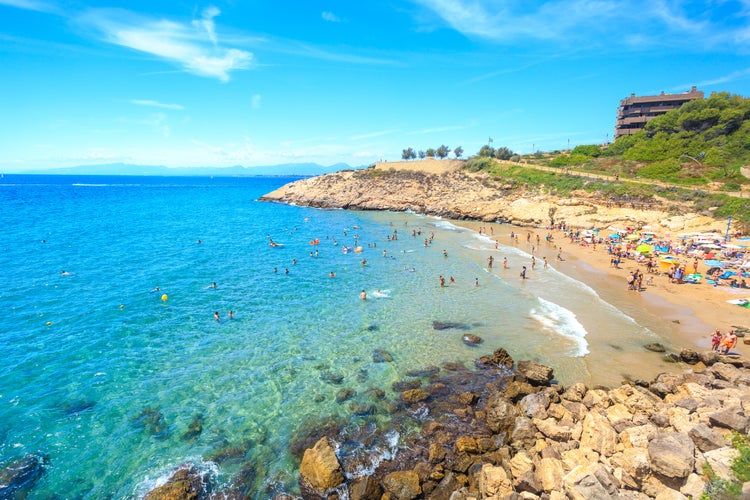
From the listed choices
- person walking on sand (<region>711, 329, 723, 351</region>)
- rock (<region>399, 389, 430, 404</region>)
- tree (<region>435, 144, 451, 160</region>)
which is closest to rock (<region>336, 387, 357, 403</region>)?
rock (<region>399, 389, 430, 404</region>)

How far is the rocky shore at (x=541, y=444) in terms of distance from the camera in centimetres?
905

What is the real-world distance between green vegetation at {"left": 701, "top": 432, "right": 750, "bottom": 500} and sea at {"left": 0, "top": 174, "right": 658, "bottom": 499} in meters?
8.21

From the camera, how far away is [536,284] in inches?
1168

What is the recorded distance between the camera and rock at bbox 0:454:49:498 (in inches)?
432

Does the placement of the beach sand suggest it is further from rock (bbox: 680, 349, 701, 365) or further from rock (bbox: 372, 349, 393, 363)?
rock (bbox: 372, 349, 393, 363)

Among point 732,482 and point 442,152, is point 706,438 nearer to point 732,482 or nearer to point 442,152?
point 732,482

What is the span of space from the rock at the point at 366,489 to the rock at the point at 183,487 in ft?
14.2

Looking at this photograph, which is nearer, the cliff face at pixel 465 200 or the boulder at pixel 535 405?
the boulder at pixel 535 405

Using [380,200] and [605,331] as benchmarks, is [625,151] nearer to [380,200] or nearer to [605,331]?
[380,200]

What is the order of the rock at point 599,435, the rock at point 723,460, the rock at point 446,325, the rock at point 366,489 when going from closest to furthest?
the rock at point 723,460
the rock at point 366,489
the rock at point 599,435
the rock at point 446,325

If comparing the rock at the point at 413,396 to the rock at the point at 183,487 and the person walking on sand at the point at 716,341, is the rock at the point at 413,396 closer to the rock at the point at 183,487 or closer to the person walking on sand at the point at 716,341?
the rock at the point at 183,487

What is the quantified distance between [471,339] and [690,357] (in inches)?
390

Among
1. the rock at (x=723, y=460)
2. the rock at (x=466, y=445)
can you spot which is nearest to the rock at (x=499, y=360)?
the rock at (x=466, y=445)

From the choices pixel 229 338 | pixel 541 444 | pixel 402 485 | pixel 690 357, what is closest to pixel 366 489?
pixel 402 485
